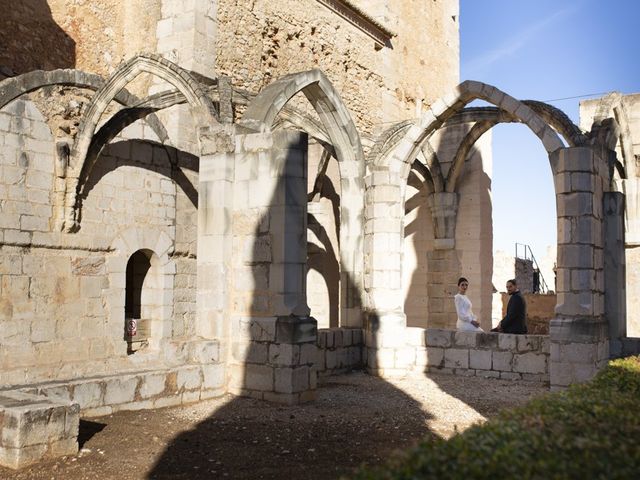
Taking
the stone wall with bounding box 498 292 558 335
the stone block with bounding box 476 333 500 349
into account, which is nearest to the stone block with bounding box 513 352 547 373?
the stone block with bounding box 476 333 500 349

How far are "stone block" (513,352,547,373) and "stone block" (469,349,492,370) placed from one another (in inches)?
13.3

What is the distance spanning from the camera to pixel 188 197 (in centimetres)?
1028

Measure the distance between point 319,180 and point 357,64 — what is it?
364 cm

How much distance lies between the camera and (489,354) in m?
8.94

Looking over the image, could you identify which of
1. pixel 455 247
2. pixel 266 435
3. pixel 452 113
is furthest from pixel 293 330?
pixel 455 247

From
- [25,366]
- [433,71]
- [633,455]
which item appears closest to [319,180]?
[25,366]

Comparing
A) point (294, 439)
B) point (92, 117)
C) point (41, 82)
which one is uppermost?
point (41, 82)

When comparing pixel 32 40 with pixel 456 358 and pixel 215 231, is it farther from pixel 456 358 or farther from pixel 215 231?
pixel 456 358

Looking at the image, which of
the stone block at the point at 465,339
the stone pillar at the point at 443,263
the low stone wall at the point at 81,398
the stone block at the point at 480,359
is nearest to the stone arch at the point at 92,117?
the low stone wall at the point at 81,398

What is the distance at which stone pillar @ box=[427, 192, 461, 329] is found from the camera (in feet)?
40.6

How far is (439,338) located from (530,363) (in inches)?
48.4

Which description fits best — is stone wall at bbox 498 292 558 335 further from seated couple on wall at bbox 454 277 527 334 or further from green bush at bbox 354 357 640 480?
green bush at bbox 354 357 640 480

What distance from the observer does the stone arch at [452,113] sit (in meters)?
8.16

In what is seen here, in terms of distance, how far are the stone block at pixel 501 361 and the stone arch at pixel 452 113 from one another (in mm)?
2648
